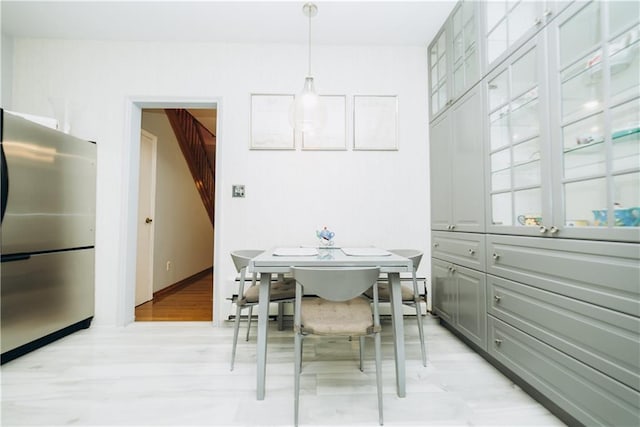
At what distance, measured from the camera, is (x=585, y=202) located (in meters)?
1.35

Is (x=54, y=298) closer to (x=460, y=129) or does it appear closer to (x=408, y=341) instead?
(x=408, y=341)

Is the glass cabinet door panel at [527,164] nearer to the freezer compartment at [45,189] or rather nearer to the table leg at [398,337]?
the table leg at [398,337]

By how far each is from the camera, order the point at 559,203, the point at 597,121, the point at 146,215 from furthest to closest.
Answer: the point at 146,215
the point at 559,203
the point at 597,121

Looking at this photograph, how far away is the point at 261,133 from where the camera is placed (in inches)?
115

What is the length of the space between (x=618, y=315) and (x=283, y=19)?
3.06m

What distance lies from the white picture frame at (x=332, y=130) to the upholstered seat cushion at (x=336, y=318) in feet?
5.54

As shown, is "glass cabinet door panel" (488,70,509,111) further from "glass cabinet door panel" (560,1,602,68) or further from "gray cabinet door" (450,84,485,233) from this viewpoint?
"glass cabinet door panel" (560,1,602,68)

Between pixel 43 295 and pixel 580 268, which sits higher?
pixel 580 268

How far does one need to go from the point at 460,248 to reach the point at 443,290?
532mm

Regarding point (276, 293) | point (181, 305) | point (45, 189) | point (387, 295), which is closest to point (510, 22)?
point (387, 295)

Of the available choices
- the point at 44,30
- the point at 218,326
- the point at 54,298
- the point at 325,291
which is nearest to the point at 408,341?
the point at 325,291

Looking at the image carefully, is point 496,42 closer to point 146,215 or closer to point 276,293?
point 276,293

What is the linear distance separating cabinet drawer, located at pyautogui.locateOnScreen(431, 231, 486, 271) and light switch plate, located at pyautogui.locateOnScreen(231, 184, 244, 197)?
2.01m

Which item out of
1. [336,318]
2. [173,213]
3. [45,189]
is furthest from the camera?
[173,213]
